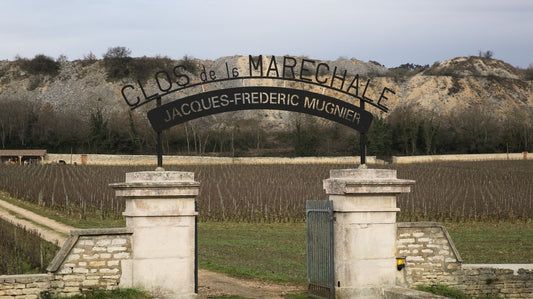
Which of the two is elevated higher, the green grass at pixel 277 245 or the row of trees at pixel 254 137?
the row of trees at pixel 254 137

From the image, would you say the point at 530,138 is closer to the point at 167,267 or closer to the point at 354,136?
the point at 354,136

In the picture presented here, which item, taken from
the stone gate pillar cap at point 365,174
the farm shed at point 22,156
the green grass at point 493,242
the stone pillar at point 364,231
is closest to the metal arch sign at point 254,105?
the stone gate pillar cap at point 365,174

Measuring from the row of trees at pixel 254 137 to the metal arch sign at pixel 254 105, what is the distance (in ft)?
177

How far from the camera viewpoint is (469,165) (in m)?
58.3

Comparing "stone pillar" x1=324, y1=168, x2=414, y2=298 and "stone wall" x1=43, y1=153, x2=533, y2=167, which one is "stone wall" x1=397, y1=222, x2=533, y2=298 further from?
"stone wall" x1=43, y1=153, x2=533, y2=167

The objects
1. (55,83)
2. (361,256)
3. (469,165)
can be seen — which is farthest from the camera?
(55,83)

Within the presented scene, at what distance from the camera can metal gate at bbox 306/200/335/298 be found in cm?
1223

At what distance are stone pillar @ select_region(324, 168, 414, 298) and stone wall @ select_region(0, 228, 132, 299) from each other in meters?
3.35

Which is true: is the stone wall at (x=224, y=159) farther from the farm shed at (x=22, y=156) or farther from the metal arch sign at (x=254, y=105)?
the metal arch sign at (x=254, y=105)

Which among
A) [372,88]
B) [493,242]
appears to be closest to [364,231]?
[493,242]

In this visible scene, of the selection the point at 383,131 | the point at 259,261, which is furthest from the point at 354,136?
the point at 259,261

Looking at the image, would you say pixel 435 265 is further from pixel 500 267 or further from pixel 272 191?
pixel 272 191

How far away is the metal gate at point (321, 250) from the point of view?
40.1ft

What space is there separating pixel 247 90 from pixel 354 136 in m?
58.1
